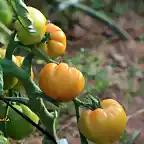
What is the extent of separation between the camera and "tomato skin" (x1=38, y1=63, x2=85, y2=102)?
1.31 m

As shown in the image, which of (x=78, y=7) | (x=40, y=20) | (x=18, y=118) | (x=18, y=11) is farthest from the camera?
(x=78, y=7)

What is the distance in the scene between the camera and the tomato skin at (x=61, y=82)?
131 cm

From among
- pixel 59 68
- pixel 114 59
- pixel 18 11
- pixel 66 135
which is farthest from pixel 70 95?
pixel 114 59

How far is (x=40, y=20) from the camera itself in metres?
1.29

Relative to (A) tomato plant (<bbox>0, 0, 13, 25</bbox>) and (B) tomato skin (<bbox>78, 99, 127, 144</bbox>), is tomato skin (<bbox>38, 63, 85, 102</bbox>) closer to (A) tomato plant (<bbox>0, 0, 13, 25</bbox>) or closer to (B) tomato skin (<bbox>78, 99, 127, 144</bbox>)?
(B) tomato skin (<bbox>78, 99, 127, 144</bbox>)

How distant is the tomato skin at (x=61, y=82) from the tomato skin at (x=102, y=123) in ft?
0.24

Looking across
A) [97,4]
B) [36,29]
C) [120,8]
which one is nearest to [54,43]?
[36,29]

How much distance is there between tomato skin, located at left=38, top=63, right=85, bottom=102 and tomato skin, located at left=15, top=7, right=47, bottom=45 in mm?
86

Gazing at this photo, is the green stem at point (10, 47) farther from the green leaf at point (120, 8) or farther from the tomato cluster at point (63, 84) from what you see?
the green leaf at point (120, 8)

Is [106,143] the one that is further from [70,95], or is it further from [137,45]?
[137,45]

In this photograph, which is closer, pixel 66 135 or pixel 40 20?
pixel 40 20

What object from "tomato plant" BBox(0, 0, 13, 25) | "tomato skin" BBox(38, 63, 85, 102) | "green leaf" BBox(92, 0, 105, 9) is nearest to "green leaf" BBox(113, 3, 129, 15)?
"green leaf" BBox(92, 0, 105, 9)

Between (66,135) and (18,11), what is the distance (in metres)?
1.20

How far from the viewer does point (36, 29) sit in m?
1.28
